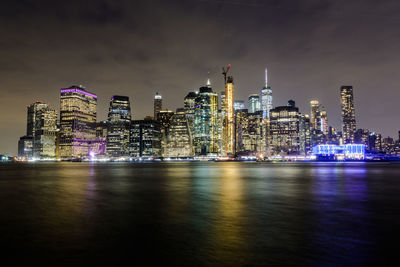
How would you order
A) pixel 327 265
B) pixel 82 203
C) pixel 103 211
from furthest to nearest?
pixel 82 203 < pixel 103 211 < pixel 327 265

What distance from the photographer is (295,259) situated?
10.4 m

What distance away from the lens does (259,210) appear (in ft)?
70.3

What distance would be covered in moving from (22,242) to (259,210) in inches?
561

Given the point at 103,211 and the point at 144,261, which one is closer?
the point at 144,261

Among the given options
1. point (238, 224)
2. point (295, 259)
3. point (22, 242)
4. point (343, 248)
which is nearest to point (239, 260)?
point (295, 259)

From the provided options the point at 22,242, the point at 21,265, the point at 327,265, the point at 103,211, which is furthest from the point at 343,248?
the point at 103,211

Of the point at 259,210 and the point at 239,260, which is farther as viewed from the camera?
the point at 259,210

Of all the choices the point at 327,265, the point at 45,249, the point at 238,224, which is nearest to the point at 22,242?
the point at 45,249

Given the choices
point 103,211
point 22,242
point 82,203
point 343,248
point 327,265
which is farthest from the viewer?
point 82,203

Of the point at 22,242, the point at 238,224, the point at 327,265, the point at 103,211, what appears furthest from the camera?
the point at 103,211

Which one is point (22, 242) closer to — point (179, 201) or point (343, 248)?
point (343, 248)

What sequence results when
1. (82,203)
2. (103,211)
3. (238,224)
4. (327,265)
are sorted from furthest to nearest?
(82,203)
(103,211)
(238,224)
(327,265)

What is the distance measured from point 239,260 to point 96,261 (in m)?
4.69

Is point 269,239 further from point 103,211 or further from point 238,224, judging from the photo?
point 103,211
